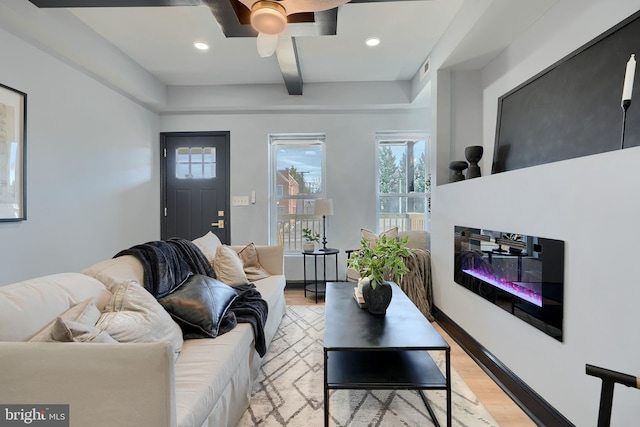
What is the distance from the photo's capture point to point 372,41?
2920mm

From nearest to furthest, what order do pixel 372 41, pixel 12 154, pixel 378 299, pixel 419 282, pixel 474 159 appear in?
pixel 378 299 → pixel 12 154 → pixel 474 159 → pixel 372 41 → pixel 419 282

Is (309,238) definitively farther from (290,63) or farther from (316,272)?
(290,63)

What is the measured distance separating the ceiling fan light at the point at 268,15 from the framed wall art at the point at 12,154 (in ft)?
7.27

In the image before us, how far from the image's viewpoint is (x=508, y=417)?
5.22 feet

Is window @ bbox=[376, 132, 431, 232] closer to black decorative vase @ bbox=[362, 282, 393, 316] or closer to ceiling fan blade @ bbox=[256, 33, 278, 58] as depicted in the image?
black decorative vase @ bbox=[362, 282, 393, 316]

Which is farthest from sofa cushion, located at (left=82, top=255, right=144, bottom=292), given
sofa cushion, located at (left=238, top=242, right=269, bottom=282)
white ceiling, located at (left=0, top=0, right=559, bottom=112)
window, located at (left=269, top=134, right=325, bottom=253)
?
window, located at (left=269, top=134, right=325, bottom=253)

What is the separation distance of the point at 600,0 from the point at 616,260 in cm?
156

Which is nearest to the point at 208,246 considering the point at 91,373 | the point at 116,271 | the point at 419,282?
the point at 116,271

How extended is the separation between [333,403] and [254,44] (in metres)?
3.23

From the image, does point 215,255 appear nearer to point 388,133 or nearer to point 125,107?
point 125,107

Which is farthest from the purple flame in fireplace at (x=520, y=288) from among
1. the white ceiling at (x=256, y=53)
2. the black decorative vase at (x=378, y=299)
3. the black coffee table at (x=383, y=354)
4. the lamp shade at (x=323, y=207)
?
the lamp shade at (x=323, y=207)

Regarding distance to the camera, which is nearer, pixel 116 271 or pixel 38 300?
pixel 38 300

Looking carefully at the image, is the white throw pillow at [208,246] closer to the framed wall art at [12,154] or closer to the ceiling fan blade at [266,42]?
the framed wall art at [12,154]

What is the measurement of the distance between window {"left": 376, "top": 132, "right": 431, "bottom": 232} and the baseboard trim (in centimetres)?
192
